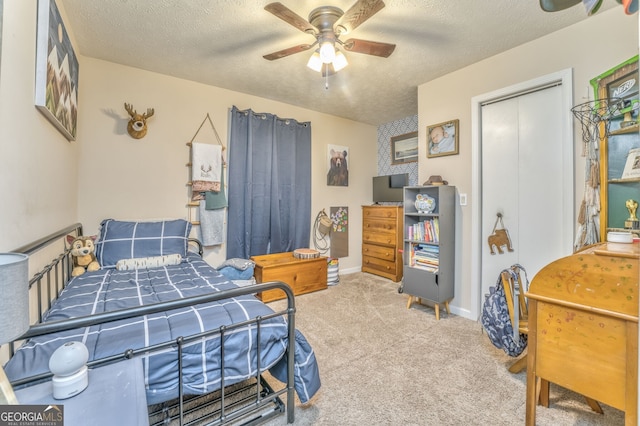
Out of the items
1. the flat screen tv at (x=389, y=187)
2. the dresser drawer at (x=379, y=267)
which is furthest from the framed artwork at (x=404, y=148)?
the dresser drawer at (x=379, y=267)

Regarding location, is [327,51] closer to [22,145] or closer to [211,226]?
[22,145]

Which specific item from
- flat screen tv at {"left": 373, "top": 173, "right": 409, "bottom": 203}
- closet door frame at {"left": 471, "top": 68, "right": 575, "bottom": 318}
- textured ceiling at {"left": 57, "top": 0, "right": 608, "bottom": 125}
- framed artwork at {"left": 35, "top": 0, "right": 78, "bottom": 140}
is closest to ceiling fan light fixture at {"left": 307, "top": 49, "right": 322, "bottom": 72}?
textured ceiling at {"left": 57, "top": 0, "right": 608, "bottom": 125}

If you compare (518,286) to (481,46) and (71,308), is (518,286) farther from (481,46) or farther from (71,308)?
(71,308)

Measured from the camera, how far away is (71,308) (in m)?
1.46

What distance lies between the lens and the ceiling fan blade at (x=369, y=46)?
76.4 inches

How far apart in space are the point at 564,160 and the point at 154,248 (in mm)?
3508

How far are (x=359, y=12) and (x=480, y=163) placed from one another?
1.87m

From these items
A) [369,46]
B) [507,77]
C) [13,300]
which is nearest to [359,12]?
[369,46]

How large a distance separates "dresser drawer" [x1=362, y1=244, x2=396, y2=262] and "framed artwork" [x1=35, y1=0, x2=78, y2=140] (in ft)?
12.2

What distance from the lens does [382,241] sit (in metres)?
4.20

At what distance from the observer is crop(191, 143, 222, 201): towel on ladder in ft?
10.2

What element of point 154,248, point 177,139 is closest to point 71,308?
point 154,248

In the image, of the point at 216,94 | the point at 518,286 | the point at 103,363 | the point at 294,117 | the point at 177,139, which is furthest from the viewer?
the point at 294,117

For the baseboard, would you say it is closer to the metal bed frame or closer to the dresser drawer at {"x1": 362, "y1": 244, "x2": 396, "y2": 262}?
the dresser drawer at {"x1": 362, "y1": 244, "x2": 396, "y2": 262}
